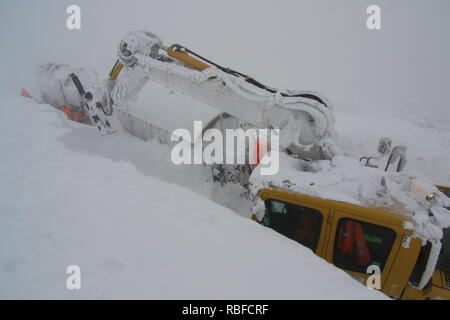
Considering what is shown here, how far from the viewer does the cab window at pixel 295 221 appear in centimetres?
311

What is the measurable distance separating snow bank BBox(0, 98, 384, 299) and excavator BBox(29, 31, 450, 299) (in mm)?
494

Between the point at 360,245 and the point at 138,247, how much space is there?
8.34ft

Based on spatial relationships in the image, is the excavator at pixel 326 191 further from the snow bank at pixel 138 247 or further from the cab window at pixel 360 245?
the snow bank at pixel 138 247

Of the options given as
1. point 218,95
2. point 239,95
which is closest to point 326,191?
point 239,95

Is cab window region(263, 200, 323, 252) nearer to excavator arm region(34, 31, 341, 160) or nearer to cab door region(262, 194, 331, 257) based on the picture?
cab door region(262, 194, 331, 257)

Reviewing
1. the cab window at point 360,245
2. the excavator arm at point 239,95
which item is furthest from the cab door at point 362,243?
the excavator arm at point 239,95

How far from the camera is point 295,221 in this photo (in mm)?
3264

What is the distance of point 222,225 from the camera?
302 centimetres

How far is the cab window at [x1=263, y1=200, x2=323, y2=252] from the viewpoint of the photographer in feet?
10.2

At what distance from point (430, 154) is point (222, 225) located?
7237 mm

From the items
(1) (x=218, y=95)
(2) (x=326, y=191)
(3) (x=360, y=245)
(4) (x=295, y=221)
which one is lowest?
(3) (x=360, y=245)

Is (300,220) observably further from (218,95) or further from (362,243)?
(218,95)
